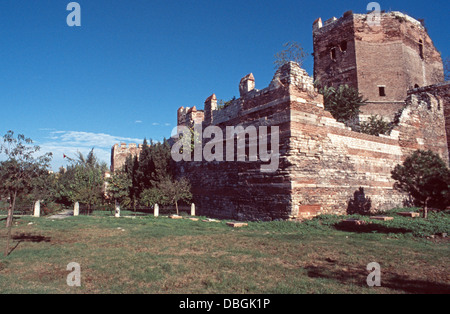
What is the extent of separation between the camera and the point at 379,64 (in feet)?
94.9

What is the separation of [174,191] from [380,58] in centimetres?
2521

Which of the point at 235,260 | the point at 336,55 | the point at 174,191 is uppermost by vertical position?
the point at 336,55

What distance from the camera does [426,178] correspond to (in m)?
9.83

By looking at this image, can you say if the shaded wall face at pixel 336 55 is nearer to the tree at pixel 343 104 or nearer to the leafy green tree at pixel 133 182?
the tree at pixel 343 104

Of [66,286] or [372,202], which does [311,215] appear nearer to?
[372,202]

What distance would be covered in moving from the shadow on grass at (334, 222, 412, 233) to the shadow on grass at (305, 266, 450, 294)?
4.21 m

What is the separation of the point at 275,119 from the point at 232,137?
3.13m

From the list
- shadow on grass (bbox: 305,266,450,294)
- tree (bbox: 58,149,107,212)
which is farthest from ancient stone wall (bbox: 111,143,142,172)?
shadow on grass (bbox: 305,266,450,294)

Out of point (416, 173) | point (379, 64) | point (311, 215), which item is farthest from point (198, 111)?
point (379, 64)

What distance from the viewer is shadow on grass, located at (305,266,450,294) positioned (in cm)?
412

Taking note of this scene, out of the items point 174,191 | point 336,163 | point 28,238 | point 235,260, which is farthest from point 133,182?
point 235,260

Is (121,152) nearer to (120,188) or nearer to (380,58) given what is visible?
(120,188)

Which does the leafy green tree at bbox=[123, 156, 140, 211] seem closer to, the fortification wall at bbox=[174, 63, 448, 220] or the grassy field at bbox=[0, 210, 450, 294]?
the fortification wall at bbox=[174, 63, 448, 220]

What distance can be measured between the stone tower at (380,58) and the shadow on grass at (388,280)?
86.4ft
